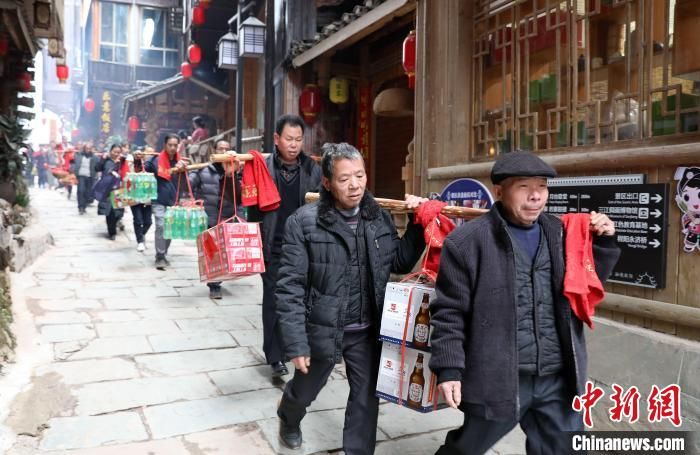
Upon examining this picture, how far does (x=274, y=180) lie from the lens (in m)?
4.95

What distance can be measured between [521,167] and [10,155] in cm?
1219

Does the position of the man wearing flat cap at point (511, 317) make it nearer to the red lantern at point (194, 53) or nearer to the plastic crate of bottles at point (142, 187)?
the plastic crate of bottles at point (142, 187)

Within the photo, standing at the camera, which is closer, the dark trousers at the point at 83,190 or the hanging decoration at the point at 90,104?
the dark trousers at the point at 83,190

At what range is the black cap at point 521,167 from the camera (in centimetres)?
265

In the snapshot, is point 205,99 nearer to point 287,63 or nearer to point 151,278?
point 287,63

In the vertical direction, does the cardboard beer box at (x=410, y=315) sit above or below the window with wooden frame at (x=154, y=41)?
below

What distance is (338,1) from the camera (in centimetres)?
1063

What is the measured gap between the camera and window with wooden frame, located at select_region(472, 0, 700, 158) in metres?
3.96

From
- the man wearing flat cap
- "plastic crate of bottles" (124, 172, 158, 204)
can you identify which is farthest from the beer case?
"plastic crate of bottles" (124, 172, 158, 204)

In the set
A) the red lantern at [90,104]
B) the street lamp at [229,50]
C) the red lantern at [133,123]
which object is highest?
the red lantern at [90,104]

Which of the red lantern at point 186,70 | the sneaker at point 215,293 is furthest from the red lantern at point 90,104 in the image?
the sneaker at point 215,293

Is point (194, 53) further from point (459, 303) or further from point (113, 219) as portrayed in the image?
point (459, 303)

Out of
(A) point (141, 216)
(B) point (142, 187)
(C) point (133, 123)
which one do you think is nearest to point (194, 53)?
(C) point (133, 123)

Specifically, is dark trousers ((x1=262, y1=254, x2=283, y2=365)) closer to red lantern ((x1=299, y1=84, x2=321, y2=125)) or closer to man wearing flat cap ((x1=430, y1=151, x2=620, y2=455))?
man wearing flat cap ((x1=430, y1=151, x2=620, y2=455))
